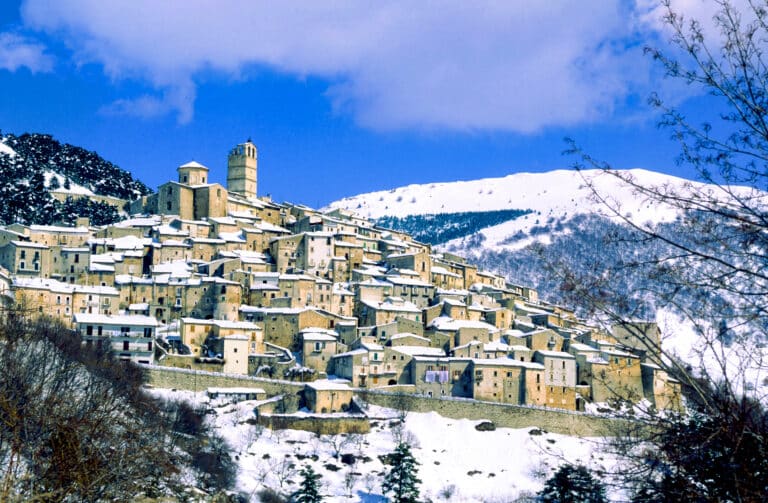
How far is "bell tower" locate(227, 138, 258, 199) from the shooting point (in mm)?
86250

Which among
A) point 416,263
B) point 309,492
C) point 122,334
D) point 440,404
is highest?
point 416,263

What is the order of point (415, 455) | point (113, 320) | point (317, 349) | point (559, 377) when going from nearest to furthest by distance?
point (415, 455) < point (113, 320) < point (317, 349) < point (559, 377)

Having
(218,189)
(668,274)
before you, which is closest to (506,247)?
(218,189)

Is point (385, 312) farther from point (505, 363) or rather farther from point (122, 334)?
point (122, 334)

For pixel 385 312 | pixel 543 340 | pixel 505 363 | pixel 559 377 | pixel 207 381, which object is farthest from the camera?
pixel 385 312

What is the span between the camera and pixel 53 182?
94.2m

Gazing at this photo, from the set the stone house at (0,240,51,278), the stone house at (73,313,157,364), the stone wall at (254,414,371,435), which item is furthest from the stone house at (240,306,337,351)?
the stone house at (0,240,51,278)

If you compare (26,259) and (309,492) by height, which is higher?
(26,259)

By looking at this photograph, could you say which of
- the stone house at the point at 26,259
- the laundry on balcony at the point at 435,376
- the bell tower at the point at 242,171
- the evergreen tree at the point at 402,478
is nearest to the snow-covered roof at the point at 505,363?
the laundry on balcony at the point at 435,376

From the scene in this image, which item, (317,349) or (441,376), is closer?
(441,376)

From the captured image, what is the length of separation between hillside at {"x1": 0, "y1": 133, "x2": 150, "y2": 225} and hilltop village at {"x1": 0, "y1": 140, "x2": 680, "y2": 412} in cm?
1251

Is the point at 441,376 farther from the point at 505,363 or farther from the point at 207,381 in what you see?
the point at 207,381

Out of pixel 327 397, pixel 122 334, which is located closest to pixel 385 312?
pixel 327 397

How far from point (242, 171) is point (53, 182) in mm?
23408
